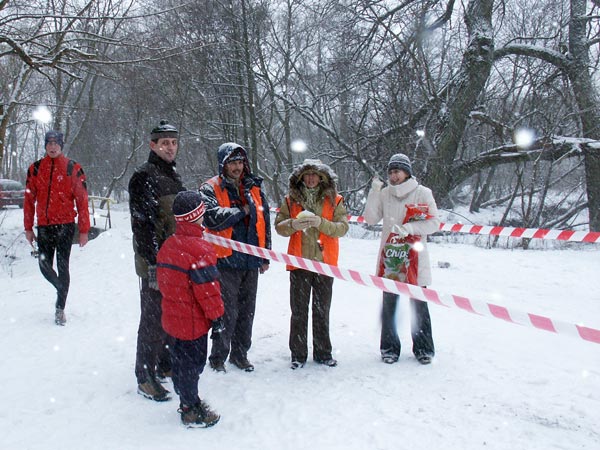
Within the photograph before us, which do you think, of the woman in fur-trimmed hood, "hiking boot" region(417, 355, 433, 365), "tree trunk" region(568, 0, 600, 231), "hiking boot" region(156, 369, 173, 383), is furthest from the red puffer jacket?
"tree trunk" region(568, 0, 600, 231)

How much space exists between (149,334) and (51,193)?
2604mm

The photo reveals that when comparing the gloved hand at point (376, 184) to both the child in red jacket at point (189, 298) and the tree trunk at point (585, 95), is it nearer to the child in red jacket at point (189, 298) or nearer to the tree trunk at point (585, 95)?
the child in red jacket at point (189, 298)

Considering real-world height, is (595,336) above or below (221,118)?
below

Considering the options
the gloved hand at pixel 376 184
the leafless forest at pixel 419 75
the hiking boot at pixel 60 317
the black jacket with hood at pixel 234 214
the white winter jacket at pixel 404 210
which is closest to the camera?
the black jacket with hood at pixel 234 214

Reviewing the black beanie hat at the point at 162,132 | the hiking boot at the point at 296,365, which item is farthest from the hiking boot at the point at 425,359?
the black beanie hat at the point at 162,132

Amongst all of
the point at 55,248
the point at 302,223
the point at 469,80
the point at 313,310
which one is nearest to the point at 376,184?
the point at 302,223

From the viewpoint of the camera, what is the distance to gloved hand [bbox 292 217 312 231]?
4066 mm

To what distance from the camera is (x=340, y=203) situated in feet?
14.4

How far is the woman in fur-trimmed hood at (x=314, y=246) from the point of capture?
167 inches

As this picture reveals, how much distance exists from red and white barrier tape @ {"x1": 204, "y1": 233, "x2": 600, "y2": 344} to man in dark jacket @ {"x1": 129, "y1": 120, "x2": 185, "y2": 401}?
24.6 inches

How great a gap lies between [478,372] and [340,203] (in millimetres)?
1869

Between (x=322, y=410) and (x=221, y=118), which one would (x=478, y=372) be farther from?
(x=221, y=118)

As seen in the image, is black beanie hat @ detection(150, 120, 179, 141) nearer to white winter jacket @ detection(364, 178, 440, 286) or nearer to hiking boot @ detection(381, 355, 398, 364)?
→ white winter jacket @ detection(364, 178, 440, 286)

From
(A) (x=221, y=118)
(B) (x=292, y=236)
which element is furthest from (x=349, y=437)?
(A) (x=221, y=118)
